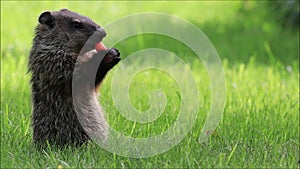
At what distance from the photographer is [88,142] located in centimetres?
402

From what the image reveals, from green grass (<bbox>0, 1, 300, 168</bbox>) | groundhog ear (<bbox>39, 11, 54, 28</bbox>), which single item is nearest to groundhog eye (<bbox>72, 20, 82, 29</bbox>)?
groundhog ear (<bbox>39, 11, 54, 28</bbox>)

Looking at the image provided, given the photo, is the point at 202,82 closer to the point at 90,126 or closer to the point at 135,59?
the point at 135,59

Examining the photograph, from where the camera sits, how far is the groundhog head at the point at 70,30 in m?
3.98

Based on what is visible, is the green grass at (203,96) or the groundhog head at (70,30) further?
the groundhog head at (70,30)

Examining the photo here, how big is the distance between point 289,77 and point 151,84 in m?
1.59

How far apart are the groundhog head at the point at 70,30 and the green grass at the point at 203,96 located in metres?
0.68

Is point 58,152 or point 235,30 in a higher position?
point 235,30

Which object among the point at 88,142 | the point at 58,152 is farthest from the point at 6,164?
the point at 88,142

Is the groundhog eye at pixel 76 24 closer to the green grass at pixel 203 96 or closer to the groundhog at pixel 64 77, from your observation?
the groundhog at pixel 64 77

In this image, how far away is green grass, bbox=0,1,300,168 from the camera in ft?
12.3

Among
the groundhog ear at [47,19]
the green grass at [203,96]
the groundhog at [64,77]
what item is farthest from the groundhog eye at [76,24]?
the green grass at [203,96]

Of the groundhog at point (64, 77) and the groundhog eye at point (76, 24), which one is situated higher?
the groundhog eye at point (76, 24)

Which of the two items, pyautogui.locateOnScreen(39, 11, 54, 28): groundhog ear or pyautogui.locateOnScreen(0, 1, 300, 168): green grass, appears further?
pyautogui.locateOnScreen(39, 11, 54, 28): groundhog ear

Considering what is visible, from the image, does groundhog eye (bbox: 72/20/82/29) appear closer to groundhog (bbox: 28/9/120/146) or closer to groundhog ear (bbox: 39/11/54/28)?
groundhog (bbox: 28/9/120/146)
